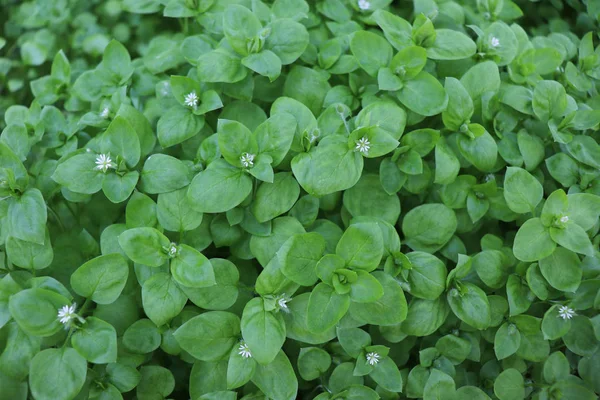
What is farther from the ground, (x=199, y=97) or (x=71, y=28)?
(x=199, y=97)

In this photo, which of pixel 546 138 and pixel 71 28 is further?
pixel 71 28

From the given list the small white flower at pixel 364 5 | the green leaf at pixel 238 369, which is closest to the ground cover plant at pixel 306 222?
the green leaf at pixel 238 369

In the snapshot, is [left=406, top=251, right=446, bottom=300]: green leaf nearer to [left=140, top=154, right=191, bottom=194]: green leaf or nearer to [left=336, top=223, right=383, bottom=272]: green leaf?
[left=336, top=223, right=383, bottom=272]: green leaf

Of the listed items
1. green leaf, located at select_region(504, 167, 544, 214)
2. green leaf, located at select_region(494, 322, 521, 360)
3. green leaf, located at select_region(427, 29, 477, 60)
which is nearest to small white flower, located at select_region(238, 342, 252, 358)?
green leaf, located at select_region(494, 322, 521, 360)

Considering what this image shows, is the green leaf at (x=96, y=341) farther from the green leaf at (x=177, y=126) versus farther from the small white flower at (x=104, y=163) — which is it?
the green leaf at (x=177, y=126)

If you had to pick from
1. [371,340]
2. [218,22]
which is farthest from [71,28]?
[371,340]

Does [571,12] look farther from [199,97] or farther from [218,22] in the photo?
[199,97]

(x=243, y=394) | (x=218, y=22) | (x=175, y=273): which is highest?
(x=218, y=22)

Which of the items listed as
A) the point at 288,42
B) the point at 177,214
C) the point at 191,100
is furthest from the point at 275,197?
the point at 288,42
